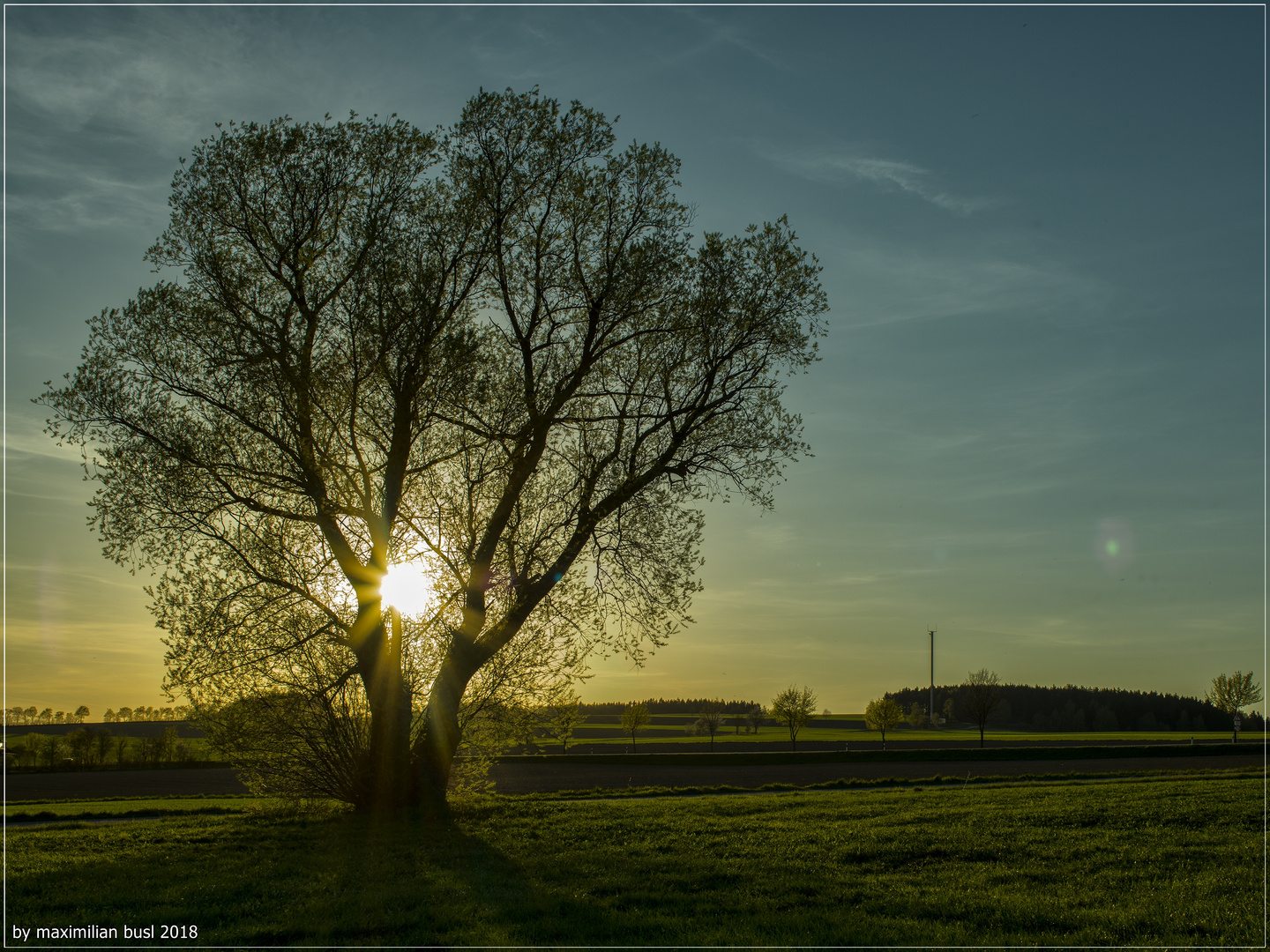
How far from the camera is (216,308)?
→ 1803cm

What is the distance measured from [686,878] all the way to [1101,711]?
169891 millimetres

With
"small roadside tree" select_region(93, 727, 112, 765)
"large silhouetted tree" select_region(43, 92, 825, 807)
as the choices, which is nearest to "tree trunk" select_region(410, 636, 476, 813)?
"large silhouetted tree" select_region(43, 92, 825, 807)

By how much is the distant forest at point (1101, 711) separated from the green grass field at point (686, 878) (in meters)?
137

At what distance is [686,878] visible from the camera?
1049 cm

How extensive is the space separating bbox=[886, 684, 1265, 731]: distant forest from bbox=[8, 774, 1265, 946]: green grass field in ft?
449

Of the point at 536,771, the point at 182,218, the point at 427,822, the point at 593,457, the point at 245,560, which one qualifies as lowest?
the point at 536,771

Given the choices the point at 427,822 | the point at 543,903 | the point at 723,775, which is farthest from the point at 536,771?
the point at 543,903

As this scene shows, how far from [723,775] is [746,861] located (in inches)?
1374

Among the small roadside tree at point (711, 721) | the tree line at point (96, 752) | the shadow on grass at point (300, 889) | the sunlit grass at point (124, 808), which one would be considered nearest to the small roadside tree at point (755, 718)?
the small roadside tree at point (711, 721)

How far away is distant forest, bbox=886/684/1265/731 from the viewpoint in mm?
148000

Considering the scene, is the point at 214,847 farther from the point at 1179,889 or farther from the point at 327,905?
the point at 1179,889

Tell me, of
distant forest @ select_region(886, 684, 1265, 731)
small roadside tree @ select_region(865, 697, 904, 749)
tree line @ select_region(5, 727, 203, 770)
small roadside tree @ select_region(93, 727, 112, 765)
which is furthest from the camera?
distant forest @ select_region(886, 684, 1265, 731)

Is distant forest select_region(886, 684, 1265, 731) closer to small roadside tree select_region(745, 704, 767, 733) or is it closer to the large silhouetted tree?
small roadside tree select_region(745, 704, 767, 733)

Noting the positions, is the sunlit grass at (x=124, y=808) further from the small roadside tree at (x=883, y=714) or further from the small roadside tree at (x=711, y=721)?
the small roadside tree at (x=711, y=721)
